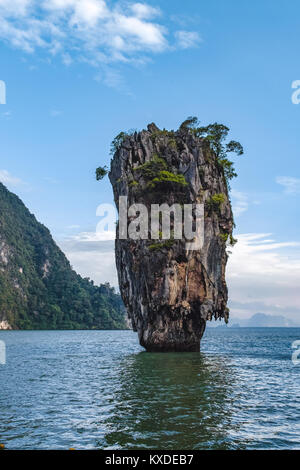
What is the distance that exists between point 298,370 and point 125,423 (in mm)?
19840

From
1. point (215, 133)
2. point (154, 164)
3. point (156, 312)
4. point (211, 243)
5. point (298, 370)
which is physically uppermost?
point (215, 133)

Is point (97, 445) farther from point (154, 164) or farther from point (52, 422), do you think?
point (154, 164)

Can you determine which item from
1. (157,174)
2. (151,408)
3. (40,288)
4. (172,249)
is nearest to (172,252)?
(172,249)

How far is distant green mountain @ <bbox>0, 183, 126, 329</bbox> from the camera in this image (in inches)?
5429

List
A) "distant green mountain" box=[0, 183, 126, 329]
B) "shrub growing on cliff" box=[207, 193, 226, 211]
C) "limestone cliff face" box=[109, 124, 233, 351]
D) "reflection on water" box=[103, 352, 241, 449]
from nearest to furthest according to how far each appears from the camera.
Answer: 1. "reflection on water" box=[103, 352, 241, 449]
2. "limestone cliff face" box=[109, 124, 233, 351]
3. "shrub growing on cliff" box=[207, 193, 226, 211]
4. "distant green mountain" box=[0, 183, 126, 329]

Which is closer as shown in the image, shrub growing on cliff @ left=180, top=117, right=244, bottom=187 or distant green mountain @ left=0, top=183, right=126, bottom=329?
shrub growing on cliff @ left=180, top=117, right=244, bottom=187

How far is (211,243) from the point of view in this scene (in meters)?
37.6

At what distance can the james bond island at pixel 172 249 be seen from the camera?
35.3 meters

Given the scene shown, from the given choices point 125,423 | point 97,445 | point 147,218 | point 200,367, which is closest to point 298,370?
point 200,367

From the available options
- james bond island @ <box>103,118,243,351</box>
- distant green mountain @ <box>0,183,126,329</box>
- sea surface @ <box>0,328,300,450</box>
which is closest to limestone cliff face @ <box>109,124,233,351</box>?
james bond island @ <box>103,118,243,351</box>

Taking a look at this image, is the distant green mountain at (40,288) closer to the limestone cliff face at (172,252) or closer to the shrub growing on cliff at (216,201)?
the limestone cliff face at (172,252)

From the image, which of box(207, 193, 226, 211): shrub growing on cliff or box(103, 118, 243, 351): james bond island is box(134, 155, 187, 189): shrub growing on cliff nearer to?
box(103, 118, 243, 351): james bond island

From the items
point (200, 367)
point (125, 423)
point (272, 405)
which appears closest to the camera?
point (125, 423)

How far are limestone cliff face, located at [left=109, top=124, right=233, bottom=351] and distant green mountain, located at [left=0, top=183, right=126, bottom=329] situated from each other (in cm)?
10120
